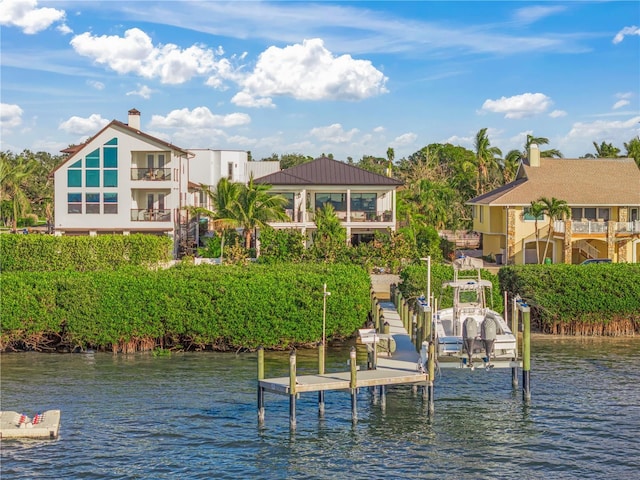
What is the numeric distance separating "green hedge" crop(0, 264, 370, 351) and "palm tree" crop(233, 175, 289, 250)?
18.5m

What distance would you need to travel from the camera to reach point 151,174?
201 ft

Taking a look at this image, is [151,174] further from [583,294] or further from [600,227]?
[583,294]

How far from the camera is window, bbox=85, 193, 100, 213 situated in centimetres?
6069

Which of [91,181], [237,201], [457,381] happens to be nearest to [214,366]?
[457,381]

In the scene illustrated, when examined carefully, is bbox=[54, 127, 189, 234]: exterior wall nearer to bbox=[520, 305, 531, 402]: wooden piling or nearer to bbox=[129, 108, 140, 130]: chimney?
bbox=[129, 108, 140, 130]: chimney

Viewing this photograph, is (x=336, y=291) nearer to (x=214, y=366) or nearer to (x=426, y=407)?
(x=214, y=366)

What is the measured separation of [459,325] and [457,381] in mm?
2843

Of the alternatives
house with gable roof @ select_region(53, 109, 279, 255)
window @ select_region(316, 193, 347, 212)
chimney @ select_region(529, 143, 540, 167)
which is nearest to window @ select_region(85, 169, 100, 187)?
house with gable roof @ select_region(53, 109, 279, 255)

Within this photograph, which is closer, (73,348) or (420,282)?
(73,348)

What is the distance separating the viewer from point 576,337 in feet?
136

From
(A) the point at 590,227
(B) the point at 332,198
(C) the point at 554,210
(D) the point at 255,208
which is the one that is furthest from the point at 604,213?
(D) the point at 255,208

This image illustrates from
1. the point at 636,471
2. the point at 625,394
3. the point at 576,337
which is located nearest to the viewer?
the point at 636,471

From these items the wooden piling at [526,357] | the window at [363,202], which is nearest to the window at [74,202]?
the window at [363,202]

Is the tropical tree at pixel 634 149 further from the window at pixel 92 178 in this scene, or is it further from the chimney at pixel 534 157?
the window at pixel 92 178
